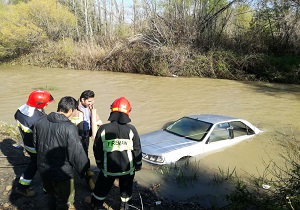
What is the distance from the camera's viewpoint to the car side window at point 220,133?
7696 millimetres

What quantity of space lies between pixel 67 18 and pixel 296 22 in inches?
905

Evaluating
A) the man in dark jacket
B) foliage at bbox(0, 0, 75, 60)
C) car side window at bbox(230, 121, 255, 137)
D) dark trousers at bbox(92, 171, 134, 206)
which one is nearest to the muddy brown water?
car side window at bbox(230, 121, 255, 137)

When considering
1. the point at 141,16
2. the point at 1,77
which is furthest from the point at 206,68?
the point at 1,77

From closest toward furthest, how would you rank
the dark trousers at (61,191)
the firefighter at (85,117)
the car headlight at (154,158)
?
the dark trousers at (61,191) < the firefighter at (85,117) < the car headlight at (154,158)

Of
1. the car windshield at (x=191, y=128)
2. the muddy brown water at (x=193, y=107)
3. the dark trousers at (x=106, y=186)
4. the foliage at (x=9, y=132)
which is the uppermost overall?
the dark trousers at (x=106, y=186)

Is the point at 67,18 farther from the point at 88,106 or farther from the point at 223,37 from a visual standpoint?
the point at 88,106

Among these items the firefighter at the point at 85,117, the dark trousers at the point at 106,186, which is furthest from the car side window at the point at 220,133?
the dark trousers at the point at 106,186

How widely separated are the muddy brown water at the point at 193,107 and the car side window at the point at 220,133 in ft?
1.14

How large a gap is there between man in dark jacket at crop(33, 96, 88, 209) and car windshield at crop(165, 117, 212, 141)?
4.22 meters

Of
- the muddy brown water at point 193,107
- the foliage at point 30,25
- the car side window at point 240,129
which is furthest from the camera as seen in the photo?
the foliage at point 30,25

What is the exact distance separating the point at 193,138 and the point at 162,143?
2.59 feet

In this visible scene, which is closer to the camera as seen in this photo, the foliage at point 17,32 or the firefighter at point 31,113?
the firefighter at point 31,113

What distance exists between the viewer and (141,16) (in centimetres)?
2861

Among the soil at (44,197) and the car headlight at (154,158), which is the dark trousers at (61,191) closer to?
the soil at (44,197)
